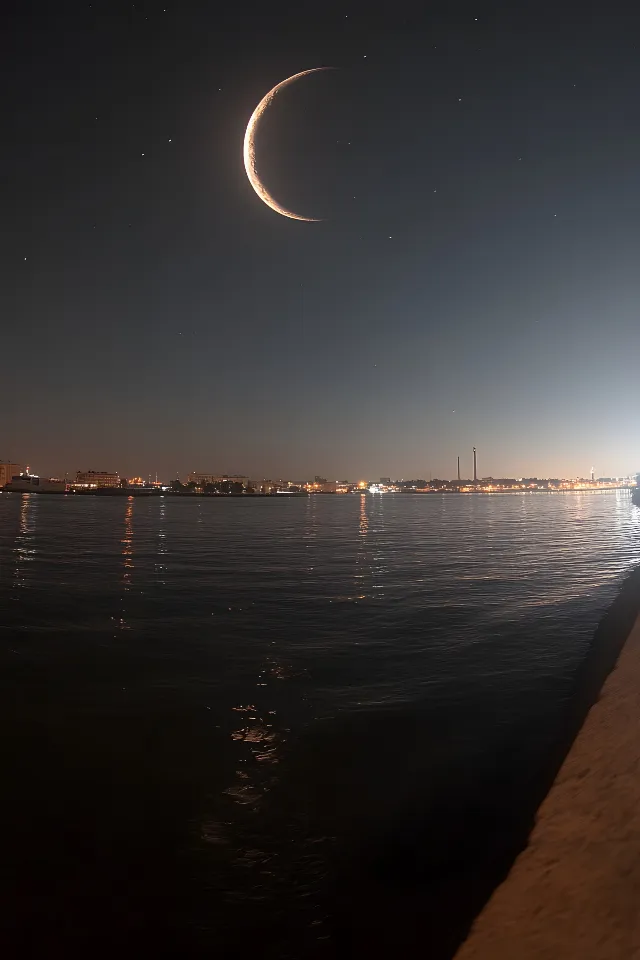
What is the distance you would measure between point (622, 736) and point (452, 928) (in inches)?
123

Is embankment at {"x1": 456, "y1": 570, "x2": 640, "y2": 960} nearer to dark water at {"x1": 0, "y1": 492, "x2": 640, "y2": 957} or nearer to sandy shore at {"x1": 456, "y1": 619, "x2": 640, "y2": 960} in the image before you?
sandy shore at {"x1": 456, "y1": 619, "x2": 640, "y2": 960}

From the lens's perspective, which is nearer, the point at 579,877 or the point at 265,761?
the point at 579,877

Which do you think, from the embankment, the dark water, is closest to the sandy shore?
the embankment

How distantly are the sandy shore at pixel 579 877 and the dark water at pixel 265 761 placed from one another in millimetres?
465

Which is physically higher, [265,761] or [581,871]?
[581,871]

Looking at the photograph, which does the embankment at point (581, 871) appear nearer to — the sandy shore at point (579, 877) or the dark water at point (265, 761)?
the sandy shore at point (579, 877)

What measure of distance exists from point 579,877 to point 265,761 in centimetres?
353

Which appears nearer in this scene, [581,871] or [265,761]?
[581,871]

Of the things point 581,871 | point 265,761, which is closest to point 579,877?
point 581,871

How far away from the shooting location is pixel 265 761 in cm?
606

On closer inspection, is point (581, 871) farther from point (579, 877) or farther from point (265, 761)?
point (265, 761)

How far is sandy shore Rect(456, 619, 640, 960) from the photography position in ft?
9.99

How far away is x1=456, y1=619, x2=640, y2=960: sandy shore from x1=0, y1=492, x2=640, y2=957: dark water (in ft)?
1.53

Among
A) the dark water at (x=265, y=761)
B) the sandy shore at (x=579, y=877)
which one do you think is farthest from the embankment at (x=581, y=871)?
the dark water at (x=265, y=761)
